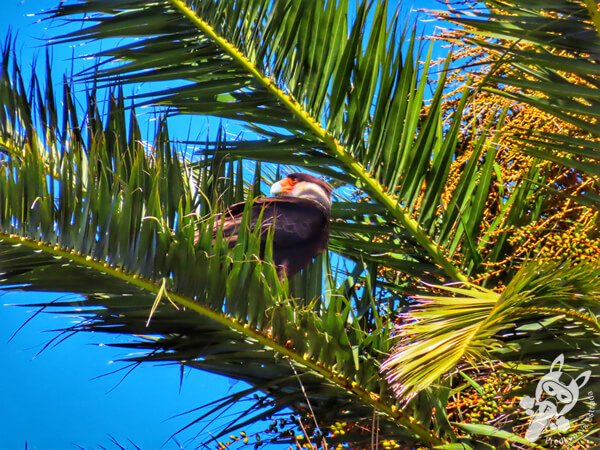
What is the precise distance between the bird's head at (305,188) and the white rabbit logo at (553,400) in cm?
126

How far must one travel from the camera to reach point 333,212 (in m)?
3.69

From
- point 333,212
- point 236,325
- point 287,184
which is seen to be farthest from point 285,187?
point 236,325

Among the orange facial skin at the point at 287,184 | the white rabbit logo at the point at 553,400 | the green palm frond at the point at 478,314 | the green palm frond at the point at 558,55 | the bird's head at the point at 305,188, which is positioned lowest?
the white rabbit logo at the point at 553,400

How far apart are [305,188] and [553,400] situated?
5.50 feet

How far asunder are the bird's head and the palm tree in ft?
0.60

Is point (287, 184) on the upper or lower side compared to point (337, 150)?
lower

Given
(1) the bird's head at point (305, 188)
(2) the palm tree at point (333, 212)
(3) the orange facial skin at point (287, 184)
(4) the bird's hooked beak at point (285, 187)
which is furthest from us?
(3) the orange facial skin at point (287, 184)

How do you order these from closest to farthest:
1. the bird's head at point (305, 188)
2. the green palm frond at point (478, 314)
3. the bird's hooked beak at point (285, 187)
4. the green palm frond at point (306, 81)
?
the green palm frond at point (478, 314) < the green palm frond at point (306, 81) < the bird's head at point (305, 188) < the bird's hooked beak at point (285, 187)

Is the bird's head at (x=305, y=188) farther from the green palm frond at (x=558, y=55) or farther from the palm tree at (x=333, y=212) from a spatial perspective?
the green palm frond at (x=558, y=55)

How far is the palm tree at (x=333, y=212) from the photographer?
8.36ft

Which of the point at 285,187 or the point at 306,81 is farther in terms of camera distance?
the point at 285,187

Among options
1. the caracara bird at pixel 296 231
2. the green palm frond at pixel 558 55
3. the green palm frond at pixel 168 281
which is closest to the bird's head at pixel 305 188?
the caracara bird at pixel 296 231

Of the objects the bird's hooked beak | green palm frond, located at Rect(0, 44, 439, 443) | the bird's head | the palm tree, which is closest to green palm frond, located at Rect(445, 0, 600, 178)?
the palm tree

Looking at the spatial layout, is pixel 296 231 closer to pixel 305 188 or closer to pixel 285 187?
pixel 305 188
